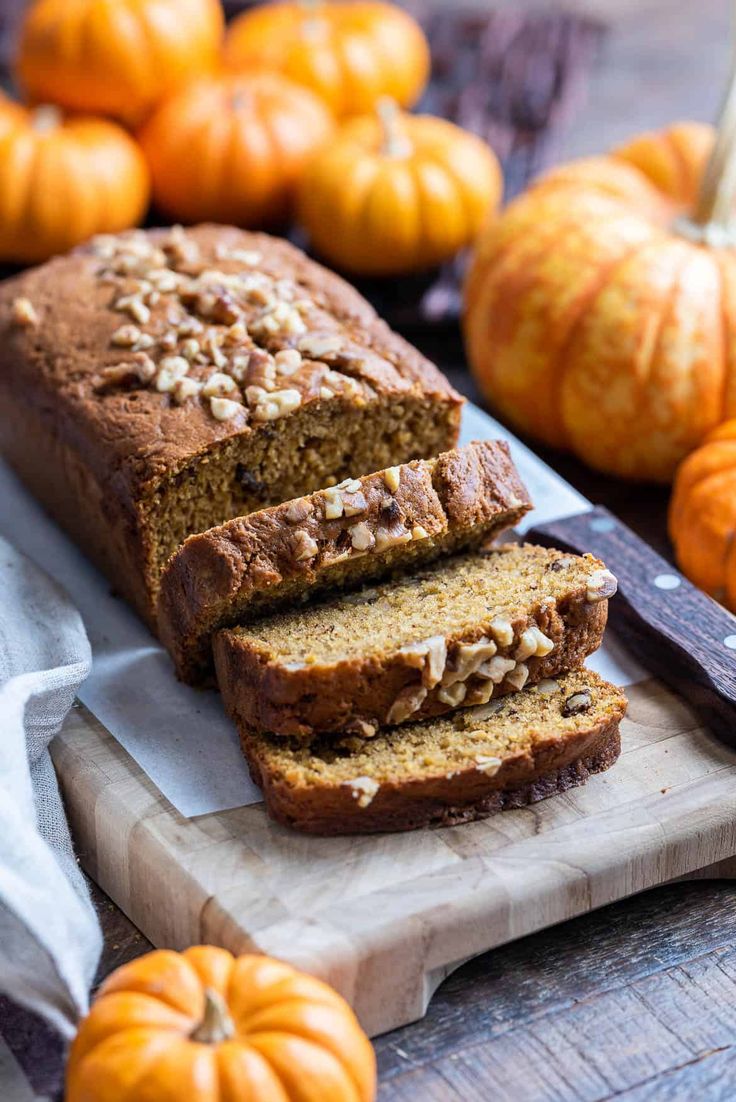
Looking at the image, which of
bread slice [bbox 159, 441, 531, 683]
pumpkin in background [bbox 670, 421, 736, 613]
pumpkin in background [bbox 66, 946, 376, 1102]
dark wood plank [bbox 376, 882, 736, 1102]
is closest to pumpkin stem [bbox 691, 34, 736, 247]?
pumpkin in background [bbox 670, 421, 736, 613]

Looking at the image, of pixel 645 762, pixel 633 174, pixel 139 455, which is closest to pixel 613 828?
pixel 645 762

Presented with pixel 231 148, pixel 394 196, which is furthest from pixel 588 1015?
pixel 231 148

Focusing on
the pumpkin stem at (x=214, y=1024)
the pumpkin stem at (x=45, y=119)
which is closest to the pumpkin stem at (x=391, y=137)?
the pumpkin stem at (x=45, y=119)

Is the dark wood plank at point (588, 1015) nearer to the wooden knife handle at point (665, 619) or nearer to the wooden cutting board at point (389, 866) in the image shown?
the wooden cutting board at point (389, 866)

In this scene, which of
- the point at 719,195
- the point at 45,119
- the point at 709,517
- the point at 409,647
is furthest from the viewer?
the point at 45,119

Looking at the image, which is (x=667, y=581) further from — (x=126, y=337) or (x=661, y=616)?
(x=126, y=337)

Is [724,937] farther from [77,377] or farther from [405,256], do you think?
[405,256]

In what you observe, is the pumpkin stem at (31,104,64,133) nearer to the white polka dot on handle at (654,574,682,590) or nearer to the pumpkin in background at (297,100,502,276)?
the pumpkin in background at (297,100,502,276)
